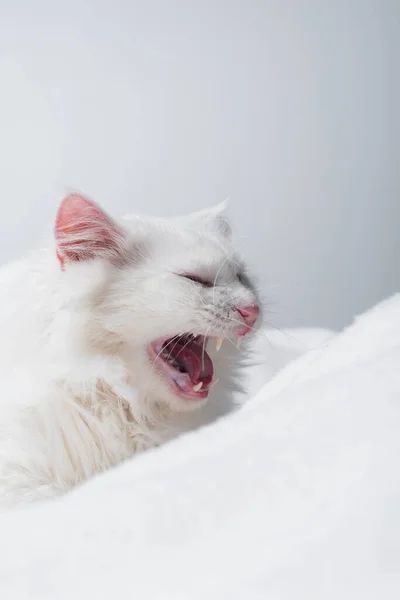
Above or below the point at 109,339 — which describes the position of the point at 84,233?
above

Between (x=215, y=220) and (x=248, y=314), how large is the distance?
0.24 meters

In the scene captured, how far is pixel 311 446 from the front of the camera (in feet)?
0.84

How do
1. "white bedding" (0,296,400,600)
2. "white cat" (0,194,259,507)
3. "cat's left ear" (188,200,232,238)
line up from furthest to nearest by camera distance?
1. "cat's left ear" (188,200,232,238)
2. "white cat" (0,194,259,507)
3. "white bedding" (0,296,400,600)

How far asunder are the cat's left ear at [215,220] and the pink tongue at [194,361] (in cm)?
18

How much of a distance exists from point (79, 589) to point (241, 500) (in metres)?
0.07

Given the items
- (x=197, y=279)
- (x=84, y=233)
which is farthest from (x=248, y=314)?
(x=84, y=233)

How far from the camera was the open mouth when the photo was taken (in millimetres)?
755

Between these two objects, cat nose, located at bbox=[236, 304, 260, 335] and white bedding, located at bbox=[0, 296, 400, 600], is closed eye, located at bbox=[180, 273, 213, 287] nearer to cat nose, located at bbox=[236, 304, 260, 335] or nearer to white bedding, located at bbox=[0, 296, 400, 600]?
cat nose, located at bbox=[236, 304, 260, 335]

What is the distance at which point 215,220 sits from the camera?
938 mm

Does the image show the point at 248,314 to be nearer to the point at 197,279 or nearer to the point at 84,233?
the point at 197,279

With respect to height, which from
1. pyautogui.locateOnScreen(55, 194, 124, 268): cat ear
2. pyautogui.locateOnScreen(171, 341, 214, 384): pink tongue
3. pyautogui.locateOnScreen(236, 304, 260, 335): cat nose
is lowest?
pyautogui.locateOnScreen(171, 341, 214, 384): pink tongue

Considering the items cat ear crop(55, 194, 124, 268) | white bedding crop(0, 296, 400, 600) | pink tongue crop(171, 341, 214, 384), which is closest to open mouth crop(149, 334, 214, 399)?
pink tongue crop(171, 341, 214, 384)

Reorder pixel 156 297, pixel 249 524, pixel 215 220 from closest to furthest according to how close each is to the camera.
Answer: pixel 249 524, pixel 156 297, pixel 215 220

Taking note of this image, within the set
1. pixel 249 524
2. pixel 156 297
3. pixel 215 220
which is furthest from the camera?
pixel 215 220
